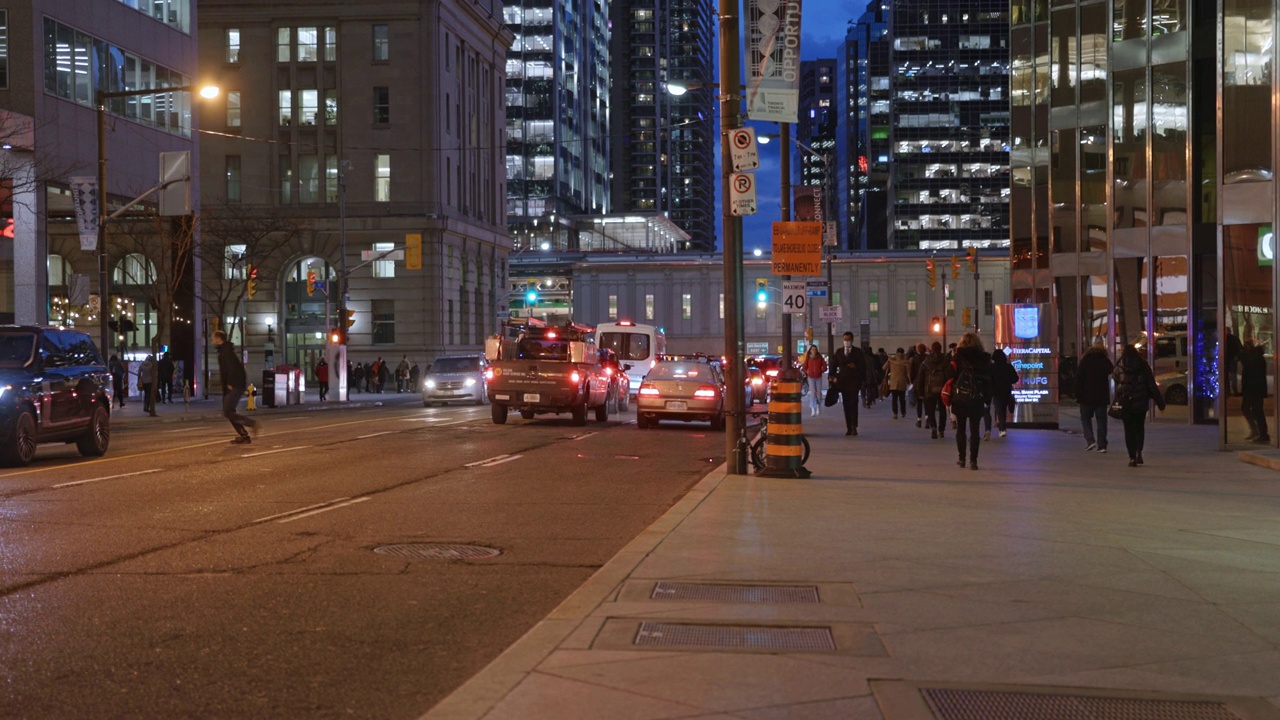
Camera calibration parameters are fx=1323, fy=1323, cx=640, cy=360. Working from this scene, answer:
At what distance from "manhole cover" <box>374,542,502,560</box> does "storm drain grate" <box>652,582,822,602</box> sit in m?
2.08

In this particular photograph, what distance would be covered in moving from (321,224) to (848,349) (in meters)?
53.1

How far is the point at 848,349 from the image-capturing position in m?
28.7

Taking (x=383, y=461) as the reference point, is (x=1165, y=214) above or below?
above

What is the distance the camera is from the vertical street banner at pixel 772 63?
1767 centimetres

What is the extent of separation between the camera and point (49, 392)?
60.7 feet

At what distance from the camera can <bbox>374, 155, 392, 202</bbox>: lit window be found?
77.2m

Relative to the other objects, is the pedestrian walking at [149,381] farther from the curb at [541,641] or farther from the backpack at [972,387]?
the curb at [541,641]

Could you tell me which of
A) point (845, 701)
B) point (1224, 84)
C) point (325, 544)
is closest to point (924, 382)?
point (1224, 84)

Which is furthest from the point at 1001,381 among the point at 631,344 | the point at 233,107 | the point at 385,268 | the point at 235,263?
the point at 233,107

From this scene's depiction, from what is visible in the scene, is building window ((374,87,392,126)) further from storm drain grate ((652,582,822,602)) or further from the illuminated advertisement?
storm drain grate ((652,582,822,602))

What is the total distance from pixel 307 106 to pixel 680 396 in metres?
56.4

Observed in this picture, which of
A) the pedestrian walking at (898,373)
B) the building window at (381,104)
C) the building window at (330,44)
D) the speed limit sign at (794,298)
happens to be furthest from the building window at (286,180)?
the speed limit sign at (794,298)

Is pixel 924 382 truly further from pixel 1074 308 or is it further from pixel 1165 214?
pixel 1074 308

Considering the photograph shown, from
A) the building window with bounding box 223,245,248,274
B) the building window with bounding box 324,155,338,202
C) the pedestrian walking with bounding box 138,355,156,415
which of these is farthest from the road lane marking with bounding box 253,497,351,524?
the building window with bounding box 324,155,338,202
